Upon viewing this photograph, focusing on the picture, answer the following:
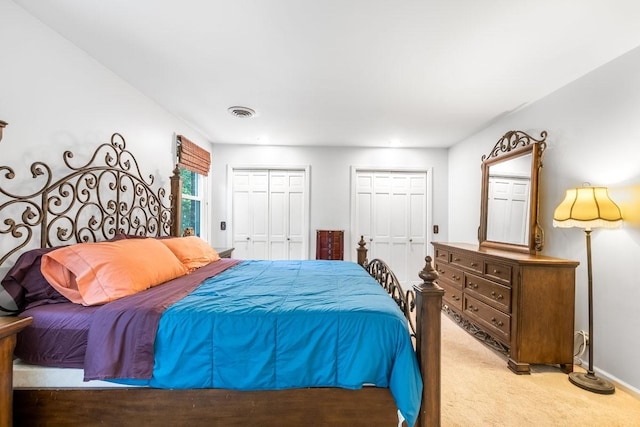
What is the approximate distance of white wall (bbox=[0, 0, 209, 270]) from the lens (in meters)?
1.53

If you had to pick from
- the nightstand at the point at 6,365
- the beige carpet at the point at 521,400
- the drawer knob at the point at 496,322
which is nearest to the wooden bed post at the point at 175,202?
the nightstand at the point at 6,365

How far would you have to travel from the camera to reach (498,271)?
2475mm

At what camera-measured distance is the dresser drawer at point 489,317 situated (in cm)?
235

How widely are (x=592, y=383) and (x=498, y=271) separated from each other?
94 cm

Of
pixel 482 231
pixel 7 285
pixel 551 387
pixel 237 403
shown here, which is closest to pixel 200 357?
pixel 237 403

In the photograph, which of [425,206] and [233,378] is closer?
[233,378]

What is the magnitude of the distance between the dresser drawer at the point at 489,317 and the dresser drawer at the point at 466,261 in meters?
0.31

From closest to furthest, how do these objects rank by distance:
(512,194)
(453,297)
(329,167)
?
(512,194) < (453,297) < (329,167)

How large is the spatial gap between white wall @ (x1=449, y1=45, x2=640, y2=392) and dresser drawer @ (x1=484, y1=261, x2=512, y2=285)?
0.56 m

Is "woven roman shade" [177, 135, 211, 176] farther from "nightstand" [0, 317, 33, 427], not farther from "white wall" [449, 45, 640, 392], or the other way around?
"white wall" [449, 45, 640, 392]

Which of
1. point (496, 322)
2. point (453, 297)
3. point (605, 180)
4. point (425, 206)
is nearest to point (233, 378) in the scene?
point (496, 322)

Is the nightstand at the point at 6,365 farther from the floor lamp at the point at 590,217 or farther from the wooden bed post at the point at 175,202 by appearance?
the floor lamp at the point at 590,217

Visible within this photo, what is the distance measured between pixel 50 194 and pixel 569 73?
392cm

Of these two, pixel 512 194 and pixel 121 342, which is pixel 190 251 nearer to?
pixel 121 342
